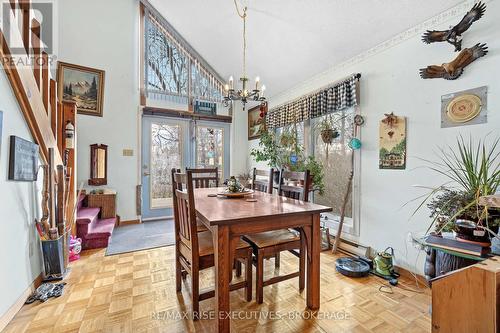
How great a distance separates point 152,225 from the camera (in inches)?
164

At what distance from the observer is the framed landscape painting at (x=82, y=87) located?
3.71 m

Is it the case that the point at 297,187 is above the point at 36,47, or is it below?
below

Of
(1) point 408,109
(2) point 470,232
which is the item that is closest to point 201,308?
(2) point 470,232

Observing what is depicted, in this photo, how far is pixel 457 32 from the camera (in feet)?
6.15

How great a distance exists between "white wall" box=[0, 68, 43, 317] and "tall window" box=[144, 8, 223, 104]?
2757 millimetres

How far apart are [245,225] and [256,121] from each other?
373 cm

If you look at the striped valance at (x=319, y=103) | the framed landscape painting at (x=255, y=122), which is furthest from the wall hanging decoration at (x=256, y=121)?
the striped valance at (x=319, y=103)

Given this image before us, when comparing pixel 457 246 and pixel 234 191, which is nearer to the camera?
pixel 457 246

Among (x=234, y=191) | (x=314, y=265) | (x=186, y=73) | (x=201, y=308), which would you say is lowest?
(x=201, y=308)

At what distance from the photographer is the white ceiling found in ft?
7.54

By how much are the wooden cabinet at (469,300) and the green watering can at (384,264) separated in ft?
4.22

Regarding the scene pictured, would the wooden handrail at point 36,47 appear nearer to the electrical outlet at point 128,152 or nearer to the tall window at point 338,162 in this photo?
the electrical outlet at point 128,152

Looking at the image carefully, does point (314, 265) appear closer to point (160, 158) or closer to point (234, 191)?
point (234, 191)

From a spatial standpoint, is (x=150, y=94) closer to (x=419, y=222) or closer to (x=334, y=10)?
(x=334, y=10)
